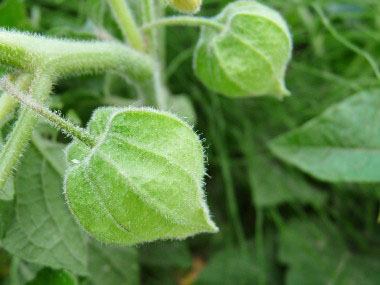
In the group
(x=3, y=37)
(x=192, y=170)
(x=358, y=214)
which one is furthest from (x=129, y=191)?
(x=358, y=214)

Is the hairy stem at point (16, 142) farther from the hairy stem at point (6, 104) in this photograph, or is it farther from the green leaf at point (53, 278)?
the green leaf at point (53, 278)

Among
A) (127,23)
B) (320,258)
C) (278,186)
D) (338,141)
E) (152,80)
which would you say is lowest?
(320,258)

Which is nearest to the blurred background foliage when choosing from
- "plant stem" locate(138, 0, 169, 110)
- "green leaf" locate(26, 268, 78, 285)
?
"plant stem" locate(138, 0, 169, 110)

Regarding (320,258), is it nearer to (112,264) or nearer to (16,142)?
(112,264)

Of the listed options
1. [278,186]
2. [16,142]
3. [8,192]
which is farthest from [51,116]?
[278,186]

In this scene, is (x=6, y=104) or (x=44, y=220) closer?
(x=6, y=104)

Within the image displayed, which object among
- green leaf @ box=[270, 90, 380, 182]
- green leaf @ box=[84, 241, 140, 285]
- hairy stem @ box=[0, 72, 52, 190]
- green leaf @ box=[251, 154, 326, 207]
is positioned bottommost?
green leaf @ box=[251, 154, 326, 207]

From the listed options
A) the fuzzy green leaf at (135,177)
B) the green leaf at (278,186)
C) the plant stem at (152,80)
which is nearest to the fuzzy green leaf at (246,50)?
the plant stem at (152,80)

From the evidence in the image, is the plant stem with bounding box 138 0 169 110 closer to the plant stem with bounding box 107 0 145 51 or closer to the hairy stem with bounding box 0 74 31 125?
the plant stem with bounding box 107 0 145 51

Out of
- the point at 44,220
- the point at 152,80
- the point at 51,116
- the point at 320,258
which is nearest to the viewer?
the point at 51,116
